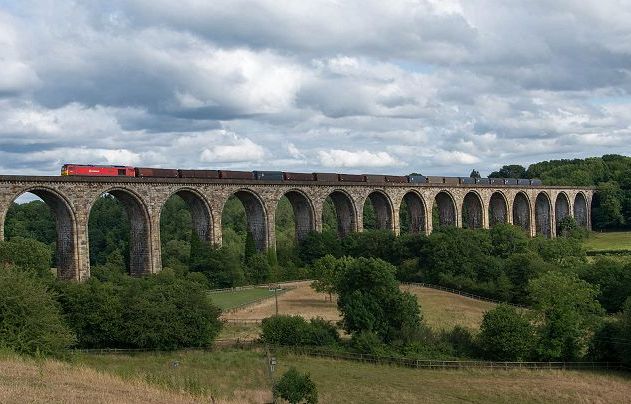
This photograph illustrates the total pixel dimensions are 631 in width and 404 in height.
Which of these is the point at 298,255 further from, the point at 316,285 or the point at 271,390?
the point at 271,390

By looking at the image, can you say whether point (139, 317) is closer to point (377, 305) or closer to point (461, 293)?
point (377, 305)

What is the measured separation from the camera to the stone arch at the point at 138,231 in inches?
1997

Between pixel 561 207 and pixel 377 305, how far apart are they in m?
77.5

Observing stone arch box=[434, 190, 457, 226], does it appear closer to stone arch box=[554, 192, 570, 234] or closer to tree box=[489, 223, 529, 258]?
tree box=[489, 223, 529, 258]

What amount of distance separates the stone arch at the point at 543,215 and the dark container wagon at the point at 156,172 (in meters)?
63.9

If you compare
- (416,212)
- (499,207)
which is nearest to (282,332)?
(416,212)

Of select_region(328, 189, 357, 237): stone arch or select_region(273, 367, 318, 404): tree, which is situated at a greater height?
select_region(328, 189, 357, 237): stone arch

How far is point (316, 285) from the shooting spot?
53.4m

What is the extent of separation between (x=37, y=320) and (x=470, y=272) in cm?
3796

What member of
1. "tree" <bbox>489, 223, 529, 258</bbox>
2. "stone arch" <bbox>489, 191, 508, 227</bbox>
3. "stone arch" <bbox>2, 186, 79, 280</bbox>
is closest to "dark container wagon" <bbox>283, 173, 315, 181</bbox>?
"tree" <bbox>489, 223, 529, 258</bbox>

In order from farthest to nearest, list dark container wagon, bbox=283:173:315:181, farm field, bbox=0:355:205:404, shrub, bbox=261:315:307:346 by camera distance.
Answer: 1. dark container wagon, bbox=283:173:315:181
2. shrub, bbox=261:315:307:346
3. farm field, bbox=0:355:205:404

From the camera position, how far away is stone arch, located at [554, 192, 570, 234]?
107188mm

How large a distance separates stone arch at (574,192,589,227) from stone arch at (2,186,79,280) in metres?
89.4

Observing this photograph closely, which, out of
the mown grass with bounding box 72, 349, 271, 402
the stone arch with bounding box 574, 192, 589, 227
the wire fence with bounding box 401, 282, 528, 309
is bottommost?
the wire fence with bounding box 401, 282, 528, 309
